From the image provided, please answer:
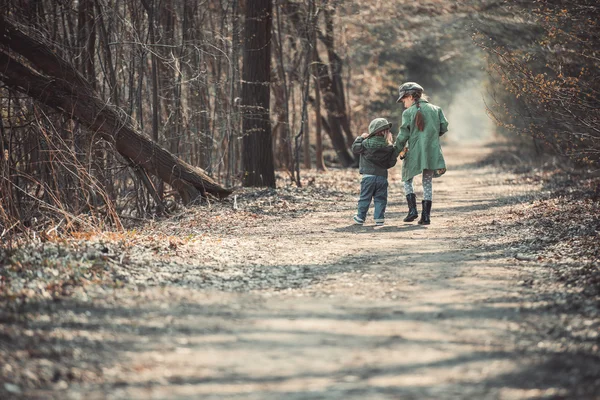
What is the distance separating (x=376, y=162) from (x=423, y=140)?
2.73 ft

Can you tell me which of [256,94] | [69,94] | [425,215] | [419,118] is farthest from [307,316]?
[256,94]

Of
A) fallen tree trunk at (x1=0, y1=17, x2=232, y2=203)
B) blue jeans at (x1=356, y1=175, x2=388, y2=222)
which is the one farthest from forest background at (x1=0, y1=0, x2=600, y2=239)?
blue jeans at (x1=356, y1=175, x2=388, y2=222)

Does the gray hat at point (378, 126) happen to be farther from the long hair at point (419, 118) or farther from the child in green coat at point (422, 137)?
the long hair at point (419, 118)

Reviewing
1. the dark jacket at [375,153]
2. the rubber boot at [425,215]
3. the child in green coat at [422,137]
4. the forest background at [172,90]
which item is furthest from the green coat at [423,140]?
the forest background at [172,90]

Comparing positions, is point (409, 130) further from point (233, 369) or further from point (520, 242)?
point (233, 369)

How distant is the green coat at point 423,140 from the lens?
10.8 meters

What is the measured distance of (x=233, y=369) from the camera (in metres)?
4.20

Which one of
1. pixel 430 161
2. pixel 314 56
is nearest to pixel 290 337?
pixel 430 161

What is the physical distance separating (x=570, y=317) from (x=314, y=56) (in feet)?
61.0

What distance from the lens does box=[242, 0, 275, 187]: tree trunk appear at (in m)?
15.6

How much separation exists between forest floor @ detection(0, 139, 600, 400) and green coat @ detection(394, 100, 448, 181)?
1397 mm

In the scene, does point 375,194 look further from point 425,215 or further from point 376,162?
point 425,215

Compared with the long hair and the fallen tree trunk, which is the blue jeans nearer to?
the long hair

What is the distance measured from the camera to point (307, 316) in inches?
211
